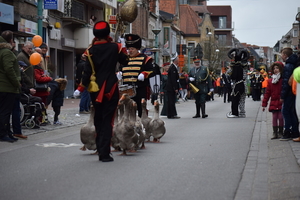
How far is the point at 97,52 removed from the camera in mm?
8727

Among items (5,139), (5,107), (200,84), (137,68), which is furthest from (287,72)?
(200,84)

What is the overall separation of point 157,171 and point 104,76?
1651mm

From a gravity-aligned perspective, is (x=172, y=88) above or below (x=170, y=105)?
above

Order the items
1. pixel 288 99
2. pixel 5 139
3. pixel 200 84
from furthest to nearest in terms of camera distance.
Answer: pixel 200 84, pixel 288 99, pixel 5 139

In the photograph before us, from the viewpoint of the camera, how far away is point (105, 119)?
8.80 m

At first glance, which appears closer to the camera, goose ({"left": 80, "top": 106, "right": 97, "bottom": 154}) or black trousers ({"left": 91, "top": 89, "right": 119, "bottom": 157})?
black trousers ({"left": 91, "top": 89, "right": 119, "bottom": 157})

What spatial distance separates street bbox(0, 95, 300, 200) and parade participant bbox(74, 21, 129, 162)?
0.40 meters

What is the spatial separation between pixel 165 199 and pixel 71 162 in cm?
296

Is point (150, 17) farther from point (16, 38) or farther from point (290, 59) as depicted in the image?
point (290, 59)

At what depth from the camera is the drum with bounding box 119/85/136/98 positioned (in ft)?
32.8

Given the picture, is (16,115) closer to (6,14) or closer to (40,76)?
(40,76)

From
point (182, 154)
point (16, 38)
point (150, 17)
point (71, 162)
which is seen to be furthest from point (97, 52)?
point (150, 17)

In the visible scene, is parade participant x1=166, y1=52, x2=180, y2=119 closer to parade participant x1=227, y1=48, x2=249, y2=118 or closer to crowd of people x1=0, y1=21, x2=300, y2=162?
parade participant x1=227, y1=48, x2=249, y2=118

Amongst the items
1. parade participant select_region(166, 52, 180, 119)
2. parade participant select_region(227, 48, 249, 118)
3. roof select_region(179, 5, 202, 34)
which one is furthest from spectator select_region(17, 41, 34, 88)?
roof select_region(179, 5, 202, 34)
